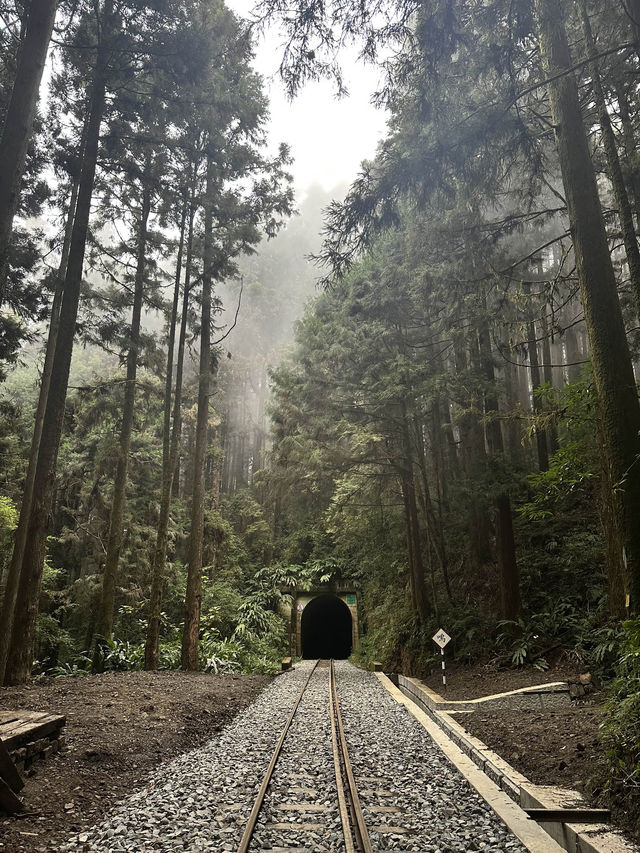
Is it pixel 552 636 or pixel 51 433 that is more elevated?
pixel 51 433

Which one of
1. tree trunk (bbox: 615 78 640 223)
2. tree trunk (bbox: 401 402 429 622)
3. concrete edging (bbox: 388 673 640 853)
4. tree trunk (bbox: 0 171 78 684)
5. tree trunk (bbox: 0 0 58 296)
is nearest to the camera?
concrete edging (bbox: 388 673 640 853)

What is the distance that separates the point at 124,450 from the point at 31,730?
8784mm

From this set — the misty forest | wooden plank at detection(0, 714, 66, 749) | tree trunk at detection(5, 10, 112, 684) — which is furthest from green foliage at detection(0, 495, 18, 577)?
wooden plank at detection(0, 714, 66, 749)

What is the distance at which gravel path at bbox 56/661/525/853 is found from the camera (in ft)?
12.2

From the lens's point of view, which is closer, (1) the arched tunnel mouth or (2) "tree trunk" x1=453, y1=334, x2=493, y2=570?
(2) "tree trunk" x1=453, y1=334, x2=493, y2=570

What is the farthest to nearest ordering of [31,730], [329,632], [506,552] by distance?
1. [329,632]
2. [506,552]
3. [31,730]

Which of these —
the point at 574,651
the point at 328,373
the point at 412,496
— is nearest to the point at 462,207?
the point at 328,373

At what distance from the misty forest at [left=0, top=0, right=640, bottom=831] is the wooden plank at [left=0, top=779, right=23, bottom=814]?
184 inches

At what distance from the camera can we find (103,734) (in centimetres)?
592

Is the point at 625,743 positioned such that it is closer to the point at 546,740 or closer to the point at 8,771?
the point at 546,740

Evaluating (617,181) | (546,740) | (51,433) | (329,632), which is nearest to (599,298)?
(617,181)

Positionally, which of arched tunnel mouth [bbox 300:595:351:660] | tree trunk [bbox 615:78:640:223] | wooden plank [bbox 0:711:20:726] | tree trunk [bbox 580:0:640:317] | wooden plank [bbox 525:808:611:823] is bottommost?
arched tunnel mouth [bbox 300:595:351:660]

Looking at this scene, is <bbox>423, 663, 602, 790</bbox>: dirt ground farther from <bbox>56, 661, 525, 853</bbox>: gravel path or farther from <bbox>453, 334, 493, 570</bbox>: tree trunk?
<bbox>453, 334, 493, 570</bbox>: tree trunk

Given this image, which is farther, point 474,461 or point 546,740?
point 474,461
